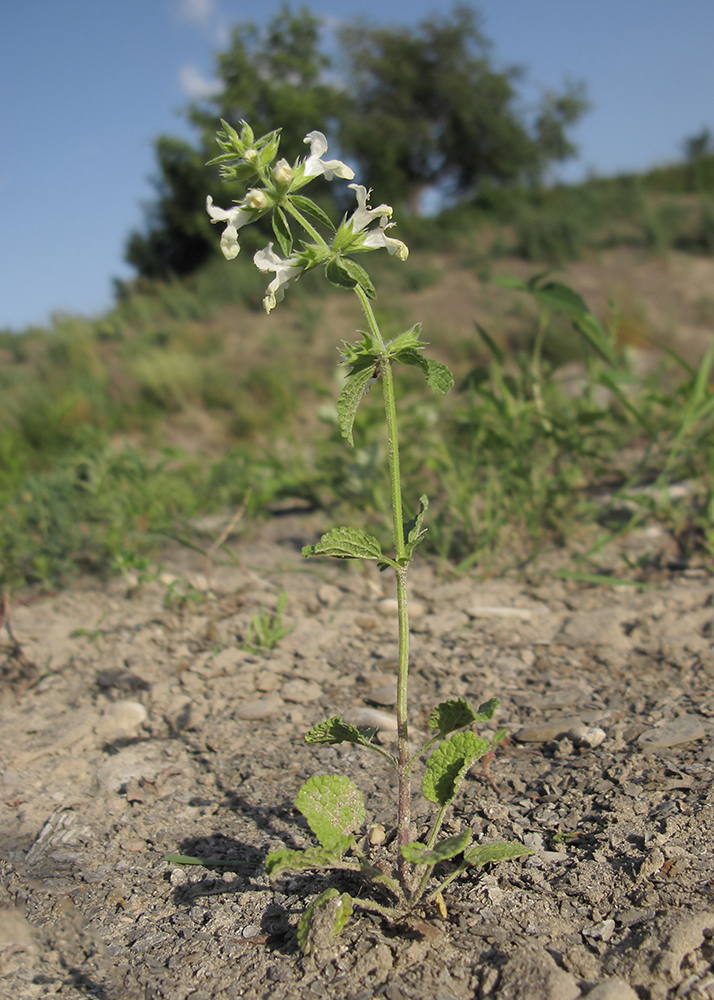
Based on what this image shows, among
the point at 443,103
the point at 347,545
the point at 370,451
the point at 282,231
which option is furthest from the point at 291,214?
the point at 443,103

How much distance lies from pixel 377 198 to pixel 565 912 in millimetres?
17754

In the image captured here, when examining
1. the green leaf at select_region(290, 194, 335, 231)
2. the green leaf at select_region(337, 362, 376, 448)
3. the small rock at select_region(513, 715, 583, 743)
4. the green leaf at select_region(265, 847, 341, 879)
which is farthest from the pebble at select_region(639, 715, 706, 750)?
the green leaf at select_region(290, 194, 335, 231)

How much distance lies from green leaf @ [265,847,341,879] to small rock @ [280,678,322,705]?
74cm

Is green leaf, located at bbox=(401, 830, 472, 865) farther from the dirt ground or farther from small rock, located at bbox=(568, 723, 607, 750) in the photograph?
small rock, located at bbox=(568, 723, 607, 750)

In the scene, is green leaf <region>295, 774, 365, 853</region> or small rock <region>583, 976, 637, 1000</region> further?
green leaf <region>295, 774, 365, 853</region>

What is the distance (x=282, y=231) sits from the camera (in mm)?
1105

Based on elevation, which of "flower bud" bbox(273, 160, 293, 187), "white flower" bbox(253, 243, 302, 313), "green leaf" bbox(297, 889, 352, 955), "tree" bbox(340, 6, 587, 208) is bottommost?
"green leaf" bbox(297, 889, 352, 955)

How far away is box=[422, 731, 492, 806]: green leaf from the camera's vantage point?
47.0 inches

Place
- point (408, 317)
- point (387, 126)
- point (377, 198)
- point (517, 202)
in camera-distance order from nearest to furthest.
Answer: point (408, 317)
point (517, 202)
point (377, 198)
point (387, 126)

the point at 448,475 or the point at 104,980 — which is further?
the point at 448,475

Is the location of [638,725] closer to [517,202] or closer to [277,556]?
[277,556]

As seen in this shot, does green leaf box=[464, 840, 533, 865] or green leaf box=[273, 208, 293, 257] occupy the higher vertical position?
green leaf box=[273, 208, 293, 257]

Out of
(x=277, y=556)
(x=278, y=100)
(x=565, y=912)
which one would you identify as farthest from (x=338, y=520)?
(x=278, y=100)

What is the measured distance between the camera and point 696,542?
2.57m
